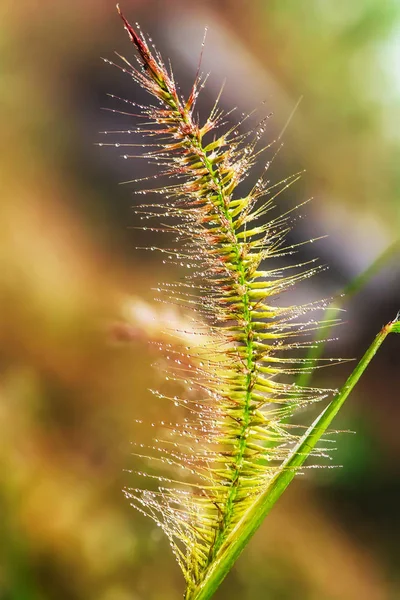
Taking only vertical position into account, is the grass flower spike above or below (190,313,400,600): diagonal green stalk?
above

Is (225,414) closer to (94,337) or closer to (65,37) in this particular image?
(94,337)

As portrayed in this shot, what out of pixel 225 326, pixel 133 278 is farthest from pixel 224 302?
pixel 133 278

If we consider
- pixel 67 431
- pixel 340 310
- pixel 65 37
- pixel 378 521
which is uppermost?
pixel 65 37

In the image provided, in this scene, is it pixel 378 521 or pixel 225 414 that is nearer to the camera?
pixel 225 414

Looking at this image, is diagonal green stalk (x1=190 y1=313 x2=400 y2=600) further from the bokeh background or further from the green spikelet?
the bokeh background

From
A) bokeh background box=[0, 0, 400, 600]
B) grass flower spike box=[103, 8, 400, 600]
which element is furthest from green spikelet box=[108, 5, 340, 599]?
bokeh background box=[0, 0, 400, 600]

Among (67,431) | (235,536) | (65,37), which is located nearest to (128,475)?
(67,431)

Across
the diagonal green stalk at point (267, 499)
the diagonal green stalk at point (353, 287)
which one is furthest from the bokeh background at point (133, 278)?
the diagonal green stalk at point (267, 499)
